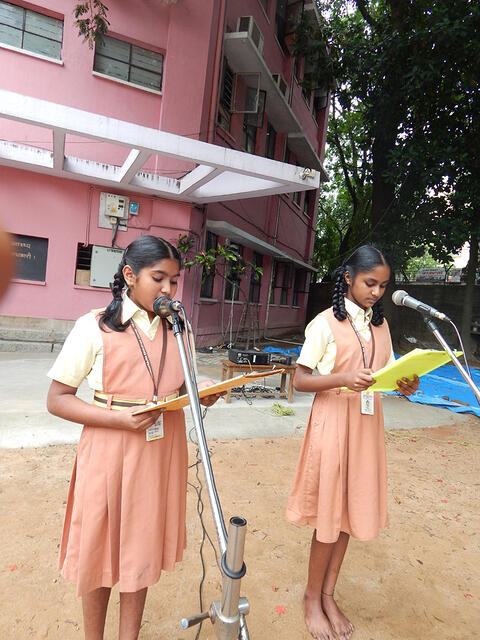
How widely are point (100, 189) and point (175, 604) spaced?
25.0ft

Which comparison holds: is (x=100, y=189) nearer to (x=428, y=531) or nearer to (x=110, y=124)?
(x=110, y=124)

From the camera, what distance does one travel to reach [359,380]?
1724 millimetres

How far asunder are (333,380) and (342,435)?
286mm

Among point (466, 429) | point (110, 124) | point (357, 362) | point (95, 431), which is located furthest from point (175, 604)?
point (110, 124)

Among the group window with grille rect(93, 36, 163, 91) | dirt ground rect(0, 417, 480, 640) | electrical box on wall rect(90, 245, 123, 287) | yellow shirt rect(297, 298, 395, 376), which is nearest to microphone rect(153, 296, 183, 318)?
yellow shirt rect(297, 298, 395, 376)

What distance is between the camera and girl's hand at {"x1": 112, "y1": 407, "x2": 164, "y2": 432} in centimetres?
140

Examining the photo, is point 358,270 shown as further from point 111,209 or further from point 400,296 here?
point 111,209

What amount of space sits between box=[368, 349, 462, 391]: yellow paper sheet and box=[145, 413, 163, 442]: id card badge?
0.89 metres

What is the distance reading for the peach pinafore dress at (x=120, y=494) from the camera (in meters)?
1.50

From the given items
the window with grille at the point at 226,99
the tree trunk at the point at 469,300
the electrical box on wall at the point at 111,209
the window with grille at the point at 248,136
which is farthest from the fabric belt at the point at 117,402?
the tree trunk at the point at 469,300

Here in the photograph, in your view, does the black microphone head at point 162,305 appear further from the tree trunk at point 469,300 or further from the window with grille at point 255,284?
the tree trunk at point 469,300

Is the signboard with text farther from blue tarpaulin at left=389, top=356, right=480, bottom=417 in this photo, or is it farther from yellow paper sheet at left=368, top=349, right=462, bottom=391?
yellow paper sheet at left=368, top=349, right=462, bottom=391

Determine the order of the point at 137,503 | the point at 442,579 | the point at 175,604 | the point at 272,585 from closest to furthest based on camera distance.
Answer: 1. the point at 137,503
2. the point at 175,604
3. the point at 272,585
4. the point at 442,579

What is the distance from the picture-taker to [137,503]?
153 cm
